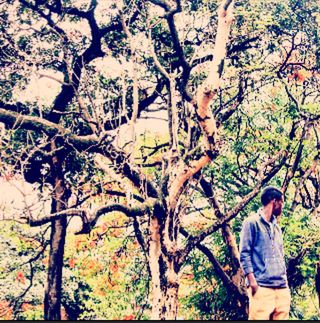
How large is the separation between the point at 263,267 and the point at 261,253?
133mm

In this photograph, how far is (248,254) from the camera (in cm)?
516

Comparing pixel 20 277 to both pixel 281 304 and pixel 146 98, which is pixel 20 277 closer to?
pixel 146 98

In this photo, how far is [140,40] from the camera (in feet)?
35.5

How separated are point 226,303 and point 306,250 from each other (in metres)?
3.13

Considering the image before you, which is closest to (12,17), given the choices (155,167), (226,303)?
(155,167)

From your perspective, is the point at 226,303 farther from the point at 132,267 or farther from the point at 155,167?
the point at 155,167

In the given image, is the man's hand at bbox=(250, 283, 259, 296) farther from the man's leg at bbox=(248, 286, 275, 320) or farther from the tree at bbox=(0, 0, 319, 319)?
the tree at bbox=(0, 0, 319, 319)

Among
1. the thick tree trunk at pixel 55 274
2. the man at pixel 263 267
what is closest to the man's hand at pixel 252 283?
the man at pixel 263 267

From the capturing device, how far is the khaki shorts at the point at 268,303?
521cm

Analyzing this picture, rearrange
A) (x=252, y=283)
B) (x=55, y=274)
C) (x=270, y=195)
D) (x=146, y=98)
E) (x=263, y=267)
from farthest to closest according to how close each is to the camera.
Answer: (x=55, y=274) < (x=146, y=98) < (x=270, y=195) < (x=263, y=267) < (x=252, y=283)

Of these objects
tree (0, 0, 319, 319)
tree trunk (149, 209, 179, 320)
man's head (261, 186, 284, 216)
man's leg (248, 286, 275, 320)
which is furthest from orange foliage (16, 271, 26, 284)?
man's head (261, 186, 284, 216)

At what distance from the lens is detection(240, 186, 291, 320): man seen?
518cm

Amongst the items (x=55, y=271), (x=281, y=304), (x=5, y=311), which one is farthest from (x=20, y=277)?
(x=281, y=304)

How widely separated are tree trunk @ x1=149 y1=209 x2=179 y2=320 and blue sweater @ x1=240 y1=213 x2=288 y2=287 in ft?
10.5
